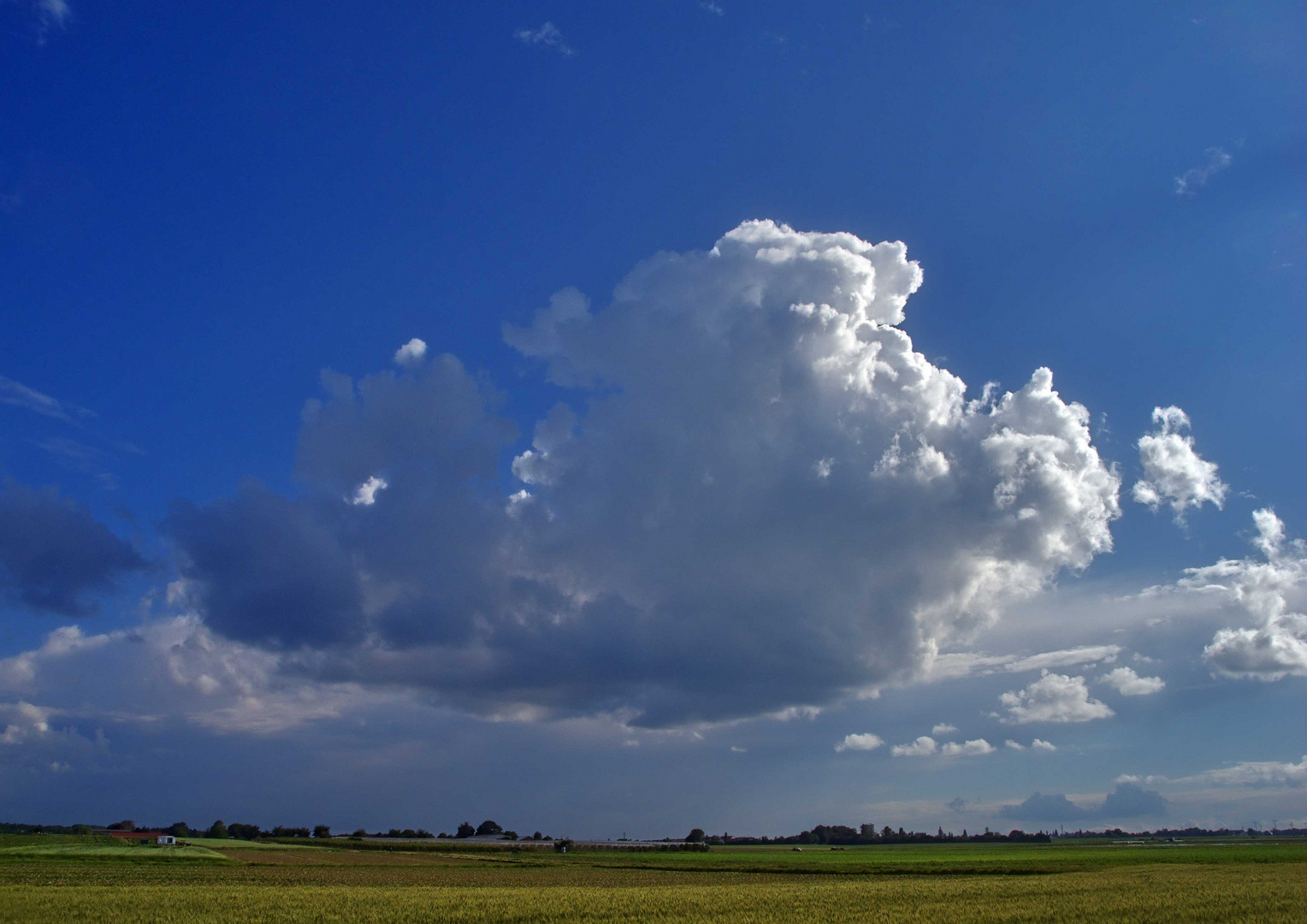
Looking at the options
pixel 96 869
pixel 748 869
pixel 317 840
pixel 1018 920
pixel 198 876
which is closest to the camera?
pixel 1018 920

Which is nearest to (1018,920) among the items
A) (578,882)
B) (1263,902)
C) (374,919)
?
(1263,902)

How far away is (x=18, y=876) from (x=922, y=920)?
2694 inches

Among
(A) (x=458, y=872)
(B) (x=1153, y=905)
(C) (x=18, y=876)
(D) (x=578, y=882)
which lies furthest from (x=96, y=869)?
(B) (x=1153, y=905)

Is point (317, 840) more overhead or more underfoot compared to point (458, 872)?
more underfoot

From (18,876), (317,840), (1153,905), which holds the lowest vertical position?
(317,840)

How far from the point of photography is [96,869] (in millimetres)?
72875

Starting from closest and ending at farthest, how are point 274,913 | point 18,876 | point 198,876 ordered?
1. point 274,913
2. point 18,876
3. point 198,876

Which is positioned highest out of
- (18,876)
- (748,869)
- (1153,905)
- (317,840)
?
(1153,905)

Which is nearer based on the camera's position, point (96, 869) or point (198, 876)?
point (198, 876)

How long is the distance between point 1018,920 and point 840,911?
891 centimetres

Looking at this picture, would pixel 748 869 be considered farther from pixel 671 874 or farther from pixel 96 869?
pixel 96 869

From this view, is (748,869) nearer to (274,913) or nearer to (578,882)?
(578,882)

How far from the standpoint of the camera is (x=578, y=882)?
6812 cm

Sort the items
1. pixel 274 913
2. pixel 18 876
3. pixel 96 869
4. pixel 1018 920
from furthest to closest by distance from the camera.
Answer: pixel 96 869 < pixel 18 876 < pixel 274 913 < pixel 1018 920
